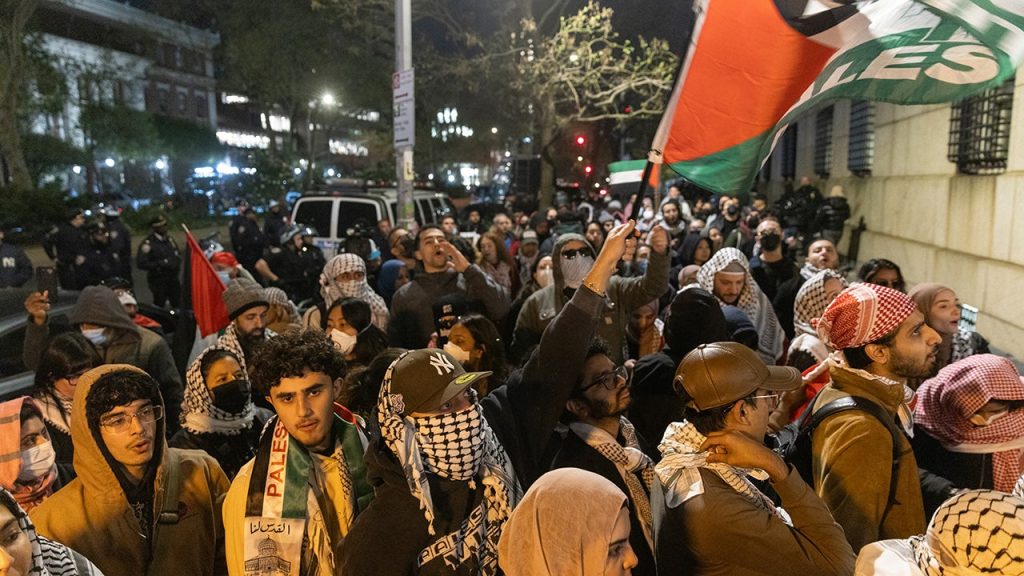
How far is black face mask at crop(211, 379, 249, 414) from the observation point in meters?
3.75

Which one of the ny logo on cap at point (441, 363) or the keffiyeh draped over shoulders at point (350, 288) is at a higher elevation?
the ny logo on cap at point (441, 363)

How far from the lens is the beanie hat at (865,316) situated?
280cm

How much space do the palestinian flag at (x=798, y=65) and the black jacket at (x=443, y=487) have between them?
1.34 metres

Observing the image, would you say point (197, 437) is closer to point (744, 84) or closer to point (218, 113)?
point (744, 84)

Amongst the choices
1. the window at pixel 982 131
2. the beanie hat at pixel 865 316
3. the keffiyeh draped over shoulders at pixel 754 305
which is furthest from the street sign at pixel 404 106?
the beanie hat at pixel 865 316

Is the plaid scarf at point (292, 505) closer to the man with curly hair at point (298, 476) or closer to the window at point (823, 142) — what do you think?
the man with curly hair at point (298, 476)

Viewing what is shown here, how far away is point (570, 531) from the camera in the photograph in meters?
1.81

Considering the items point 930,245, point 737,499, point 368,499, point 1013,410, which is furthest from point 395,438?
Result: point 930,245

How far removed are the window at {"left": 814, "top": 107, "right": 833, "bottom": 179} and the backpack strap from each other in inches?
565

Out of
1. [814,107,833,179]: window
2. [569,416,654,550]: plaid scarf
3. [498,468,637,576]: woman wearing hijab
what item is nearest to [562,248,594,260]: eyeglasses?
[569,416,654,550]: plaid scarf

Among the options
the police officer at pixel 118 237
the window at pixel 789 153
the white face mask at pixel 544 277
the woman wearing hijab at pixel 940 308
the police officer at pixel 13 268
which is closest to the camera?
the woman wearing hijab at pixel 940 308

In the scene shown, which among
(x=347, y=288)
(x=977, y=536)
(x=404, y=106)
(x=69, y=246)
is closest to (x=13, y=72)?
(x=69, y=246)

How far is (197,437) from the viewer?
3.68m

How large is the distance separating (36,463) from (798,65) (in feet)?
11.8
